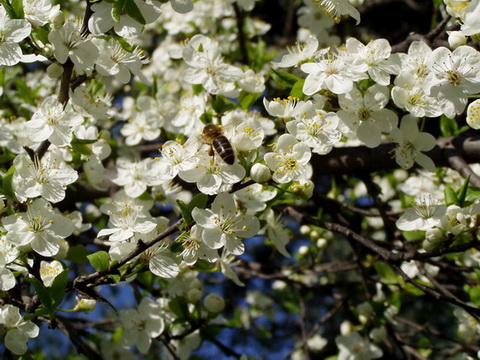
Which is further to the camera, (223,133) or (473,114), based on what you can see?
(223,133)

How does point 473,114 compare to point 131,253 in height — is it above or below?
above

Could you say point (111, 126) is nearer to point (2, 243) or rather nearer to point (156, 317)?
point (156, 317)

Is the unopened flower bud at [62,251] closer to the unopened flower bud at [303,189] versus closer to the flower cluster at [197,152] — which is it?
the flower cluster at [197,152]

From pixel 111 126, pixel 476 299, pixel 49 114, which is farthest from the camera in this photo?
pixel 111 126

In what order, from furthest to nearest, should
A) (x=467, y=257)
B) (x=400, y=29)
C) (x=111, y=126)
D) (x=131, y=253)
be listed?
(x=400, y=29) → (x=111, y=126) → (x=467, y=257) → (x=131, y=253)

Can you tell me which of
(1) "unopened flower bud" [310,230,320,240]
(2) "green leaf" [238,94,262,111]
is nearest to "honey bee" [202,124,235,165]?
(2) "green leaf" [238,94,262,111]

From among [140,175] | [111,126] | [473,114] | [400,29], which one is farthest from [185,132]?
[400,29]

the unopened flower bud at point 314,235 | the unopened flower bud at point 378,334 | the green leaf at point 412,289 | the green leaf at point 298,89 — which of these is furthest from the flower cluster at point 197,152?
the unopened flower bud at point 378,334

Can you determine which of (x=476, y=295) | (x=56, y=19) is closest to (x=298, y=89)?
(x=56, y=19)

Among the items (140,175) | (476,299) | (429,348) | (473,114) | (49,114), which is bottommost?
(429,348)
